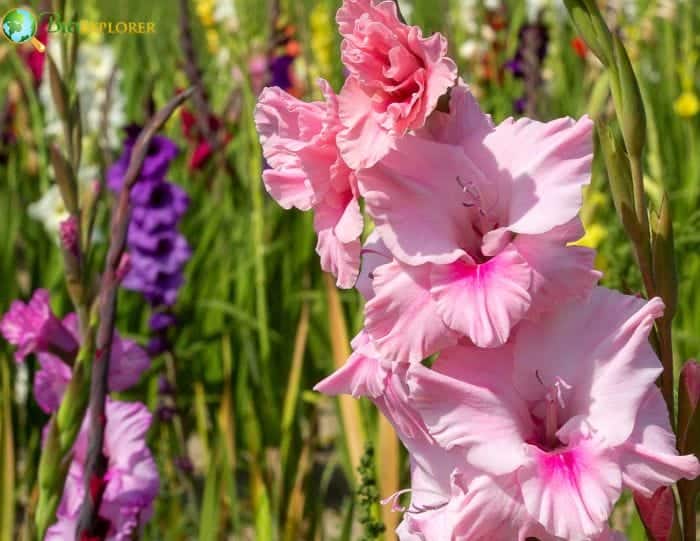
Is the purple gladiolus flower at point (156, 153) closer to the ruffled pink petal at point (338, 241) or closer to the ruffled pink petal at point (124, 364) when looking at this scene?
the ruffled pink petal at point (124, 364)

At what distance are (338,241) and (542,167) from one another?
0.11 meters

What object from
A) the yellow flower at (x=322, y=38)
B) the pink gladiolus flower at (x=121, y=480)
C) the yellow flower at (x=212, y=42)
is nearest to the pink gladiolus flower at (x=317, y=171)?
the pink gladiolus flower at (x=121, y=480)

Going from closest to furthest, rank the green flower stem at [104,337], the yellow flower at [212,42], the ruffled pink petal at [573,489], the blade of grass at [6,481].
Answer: the ruffled pink petal at [573,489] < the green flower stem at [104,337] < the blade of grass at [6,481] < the yellow flower at [212,42]

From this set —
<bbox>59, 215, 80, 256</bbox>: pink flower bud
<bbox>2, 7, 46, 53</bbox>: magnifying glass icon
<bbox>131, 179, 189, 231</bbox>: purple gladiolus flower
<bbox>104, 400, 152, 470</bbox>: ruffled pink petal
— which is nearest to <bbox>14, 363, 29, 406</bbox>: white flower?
<bbox>131, 179, 189, 231</bbox>: purple gladiolus flower

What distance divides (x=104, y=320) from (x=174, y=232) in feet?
4.23

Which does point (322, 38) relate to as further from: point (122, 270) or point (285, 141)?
point (285, 141)

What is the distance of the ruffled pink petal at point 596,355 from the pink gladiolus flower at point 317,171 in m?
0.10

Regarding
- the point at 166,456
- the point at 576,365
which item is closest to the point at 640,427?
the point at 576,365

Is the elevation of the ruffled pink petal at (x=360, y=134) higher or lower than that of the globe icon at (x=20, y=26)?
lower

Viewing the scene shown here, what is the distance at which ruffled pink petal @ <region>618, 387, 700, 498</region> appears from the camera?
0.52 meters

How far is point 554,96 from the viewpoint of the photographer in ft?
11.6

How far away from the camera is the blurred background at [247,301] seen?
56.4 inches

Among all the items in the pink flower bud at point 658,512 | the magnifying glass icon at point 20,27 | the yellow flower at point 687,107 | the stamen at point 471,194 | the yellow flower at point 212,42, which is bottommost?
the pink flower bud at point 658,512

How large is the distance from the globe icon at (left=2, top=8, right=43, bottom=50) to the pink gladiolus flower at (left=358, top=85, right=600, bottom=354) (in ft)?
2.37
